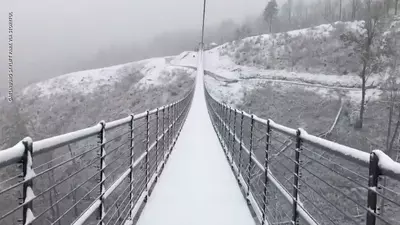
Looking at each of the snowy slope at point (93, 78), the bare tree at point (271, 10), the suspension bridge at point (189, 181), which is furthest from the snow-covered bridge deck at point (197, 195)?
the bare tree at point (271, 10)

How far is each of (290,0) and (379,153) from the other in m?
122

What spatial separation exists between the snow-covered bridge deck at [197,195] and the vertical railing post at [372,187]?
109 inches

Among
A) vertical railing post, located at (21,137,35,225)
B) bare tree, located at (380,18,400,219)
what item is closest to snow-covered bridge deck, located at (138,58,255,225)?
vertical railing post, located at (21,137,35,225)

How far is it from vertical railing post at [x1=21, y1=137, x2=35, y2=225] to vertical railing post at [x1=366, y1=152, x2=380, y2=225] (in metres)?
1.31

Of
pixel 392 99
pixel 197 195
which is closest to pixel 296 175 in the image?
pixel 197 195

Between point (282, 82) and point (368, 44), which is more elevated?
point (368, 44)

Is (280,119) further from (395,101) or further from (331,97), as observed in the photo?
(395,101)

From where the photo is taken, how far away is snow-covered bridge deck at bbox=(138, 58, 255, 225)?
4238mm

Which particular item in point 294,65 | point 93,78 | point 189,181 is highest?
point 294,65

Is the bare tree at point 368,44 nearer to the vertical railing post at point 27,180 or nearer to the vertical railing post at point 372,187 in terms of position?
the vertical railing post at point 372,187

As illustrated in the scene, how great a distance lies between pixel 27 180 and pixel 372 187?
1.33 metres

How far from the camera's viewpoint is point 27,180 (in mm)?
1388

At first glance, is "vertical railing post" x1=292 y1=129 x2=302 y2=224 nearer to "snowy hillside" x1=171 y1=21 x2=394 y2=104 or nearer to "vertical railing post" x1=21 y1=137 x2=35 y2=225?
"vertical railing post" x1=21 y1=137 x2=35 y2=225

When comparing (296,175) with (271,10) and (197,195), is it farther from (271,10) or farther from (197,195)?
(271,10)
